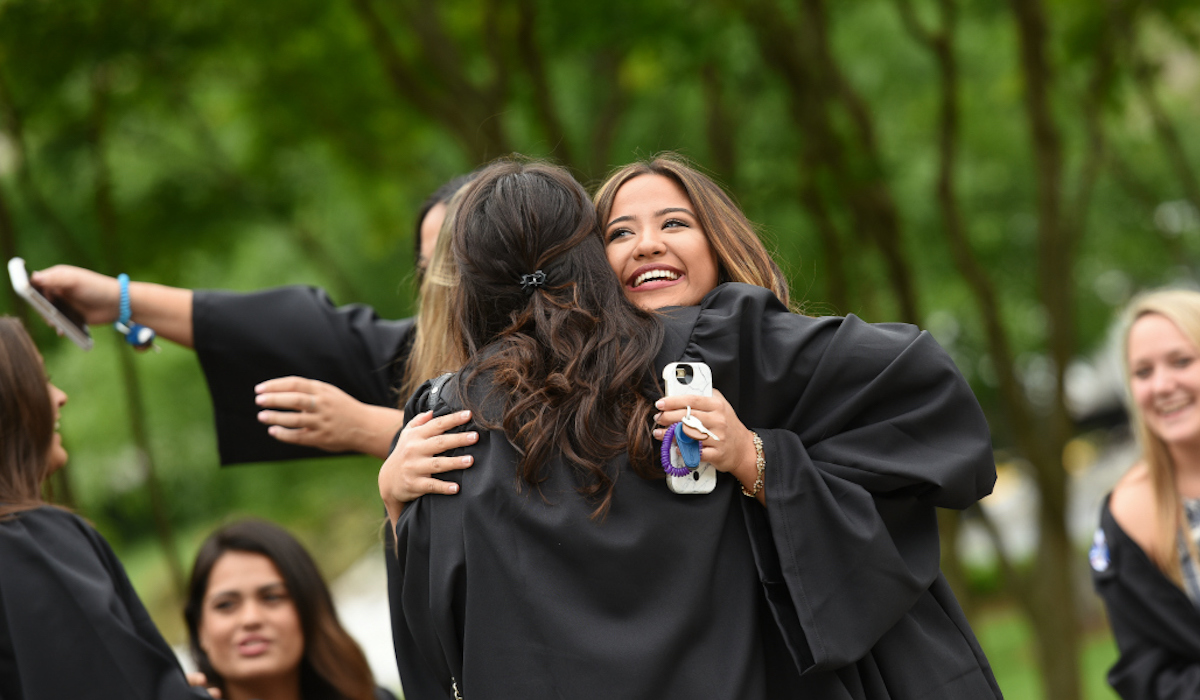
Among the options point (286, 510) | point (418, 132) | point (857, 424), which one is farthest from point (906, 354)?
point (286, 510)

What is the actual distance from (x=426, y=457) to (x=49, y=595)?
117cm

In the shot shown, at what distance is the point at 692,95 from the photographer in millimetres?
11234

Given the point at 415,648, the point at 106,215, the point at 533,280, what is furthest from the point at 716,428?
the point at 106,215

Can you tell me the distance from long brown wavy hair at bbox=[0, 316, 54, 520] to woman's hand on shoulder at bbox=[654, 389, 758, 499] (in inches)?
72.7

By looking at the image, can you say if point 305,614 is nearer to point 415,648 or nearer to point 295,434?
point 295,434

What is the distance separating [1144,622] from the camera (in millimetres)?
4023

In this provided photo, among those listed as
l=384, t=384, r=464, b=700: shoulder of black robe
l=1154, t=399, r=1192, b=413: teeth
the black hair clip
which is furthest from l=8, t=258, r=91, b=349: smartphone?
l=1154, t=399, r=1192, b=413: teeth

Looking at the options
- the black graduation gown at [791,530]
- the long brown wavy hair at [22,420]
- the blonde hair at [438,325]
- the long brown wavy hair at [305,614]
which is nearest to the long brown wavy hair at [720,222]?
the black graduation gown at [791,530]

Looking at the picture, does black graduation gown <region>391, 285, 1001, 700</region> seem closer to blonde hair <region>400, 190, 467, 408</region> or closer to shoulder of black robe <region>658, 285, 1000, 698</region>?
shoulder of black robe <region>658, 285, 1000, 698</region>

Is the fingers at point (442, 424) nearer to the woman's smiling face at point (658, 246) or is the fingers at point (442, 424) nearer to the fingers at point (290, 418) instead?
the woman's smiling face at point (658, 246)

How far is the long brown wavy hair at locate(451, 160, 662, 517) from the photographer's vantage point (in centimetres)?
258

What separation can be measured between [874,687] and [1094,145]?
7428 millimetres

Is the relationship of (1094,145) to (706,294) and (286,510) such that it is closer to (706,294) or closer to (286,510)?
(706,294)

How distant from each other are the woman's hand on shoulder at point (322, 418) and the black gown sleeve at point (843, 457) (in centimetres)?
125
